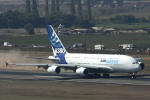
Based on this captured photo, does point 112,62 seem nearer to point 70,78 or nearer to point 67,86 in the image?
point 70,78

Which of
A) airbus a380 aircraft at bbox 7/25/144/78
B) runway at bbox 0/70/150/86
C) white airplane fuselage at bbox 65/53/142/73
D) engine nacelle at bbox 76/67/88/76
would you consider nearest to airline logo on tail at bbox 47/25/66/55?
airbus a380 aircraft at bbox 7/25/144/78

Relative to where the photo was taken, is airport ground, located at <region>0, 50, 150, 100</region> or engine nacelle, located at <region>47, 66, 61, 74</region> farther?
engine nacelle, located at <region>47, 66, 61, 74</region>

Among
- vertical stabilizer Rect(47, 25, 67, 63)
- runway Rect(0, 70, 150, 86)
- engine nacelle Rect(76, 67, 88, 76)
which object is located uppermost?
vertical stabilizer Rect(47, 25, 67, 63)

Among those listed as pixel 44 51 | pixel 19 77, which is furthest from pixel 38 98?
pixel 44 51

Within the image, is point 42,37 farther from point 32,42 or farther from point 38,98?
point 38,98

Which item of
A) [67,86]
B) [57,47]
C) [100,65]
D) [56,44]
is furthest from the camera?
[56,44]

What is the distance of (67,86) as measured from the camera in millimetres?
82750

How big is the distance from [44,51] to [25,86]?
62.9 m

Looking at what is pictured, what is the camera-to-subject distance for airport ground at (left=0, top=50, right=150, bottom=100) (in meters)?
70.8

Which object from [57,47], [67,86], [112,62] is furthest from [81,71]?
[67,86]

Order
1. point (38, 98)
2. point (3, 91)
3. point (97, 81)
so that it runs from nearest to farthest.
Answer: point (38, 98), point (3, 91), point (97, 81)

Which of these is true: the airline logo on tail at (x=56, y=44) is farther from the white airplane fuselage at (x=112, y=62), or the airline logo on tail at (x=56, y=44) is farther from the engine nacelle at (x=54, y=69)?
the engine nacelle at (x=54, y=69)

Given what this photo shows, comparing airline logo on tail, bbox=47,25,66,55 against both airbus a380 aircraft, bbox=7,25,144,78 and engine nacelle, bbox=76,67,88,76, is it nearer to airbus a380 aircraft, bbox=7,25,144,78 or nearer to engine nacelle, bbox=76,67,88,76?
airbus a380 aircraft, bbox=7,25,144,78

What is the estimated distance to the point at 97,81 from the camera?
90062 mm
